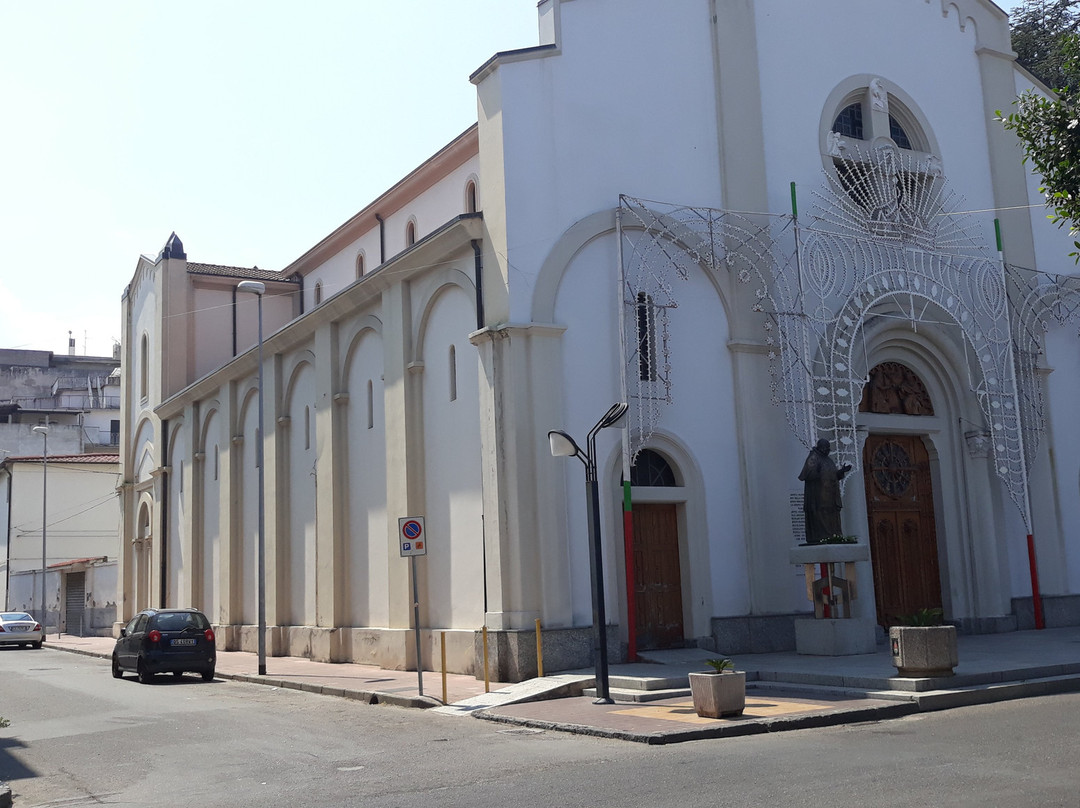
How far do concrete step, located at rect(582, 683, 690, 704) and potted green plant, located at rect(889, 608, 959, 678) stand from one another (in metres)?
2.86

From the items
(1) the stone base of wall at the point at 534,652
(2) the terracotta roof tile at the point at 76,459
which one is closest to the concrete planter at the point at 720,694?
(1) the stone base of wall at the point at 534,652

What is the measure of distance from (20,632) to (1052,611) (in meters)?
34.3

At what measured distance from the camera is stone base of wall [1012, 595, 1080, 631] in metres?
22.8

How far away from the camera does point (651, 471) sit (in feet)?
64.1

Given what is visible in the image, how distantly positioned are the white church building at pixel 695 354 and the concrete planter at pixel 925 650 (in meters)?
4.33

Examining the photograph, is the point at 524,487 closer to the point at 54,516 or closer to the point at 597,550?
the point at 597,550

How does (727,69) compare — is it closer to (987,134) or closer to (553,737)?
(987,134)

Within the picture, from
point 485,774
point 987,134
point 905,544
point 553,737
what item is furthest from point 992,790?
point 987,134

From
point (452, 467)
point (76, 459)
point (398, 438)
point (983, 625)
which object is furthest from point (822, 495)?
point (76, 459)

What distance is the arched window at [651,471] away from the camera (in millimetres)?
19359

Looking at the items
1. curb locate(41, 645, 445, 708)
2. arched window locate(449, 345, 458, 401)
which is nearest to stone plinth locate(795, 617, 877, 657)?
curb locate(41, 645, 445, 708)

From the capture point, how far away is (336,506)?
2445 cm

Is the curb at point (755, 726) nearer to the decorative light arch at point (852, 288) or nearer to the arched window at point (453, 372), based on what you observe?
the decorative light arch at point (852, 288)

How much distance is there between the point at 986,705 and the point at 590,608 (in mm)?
6505
